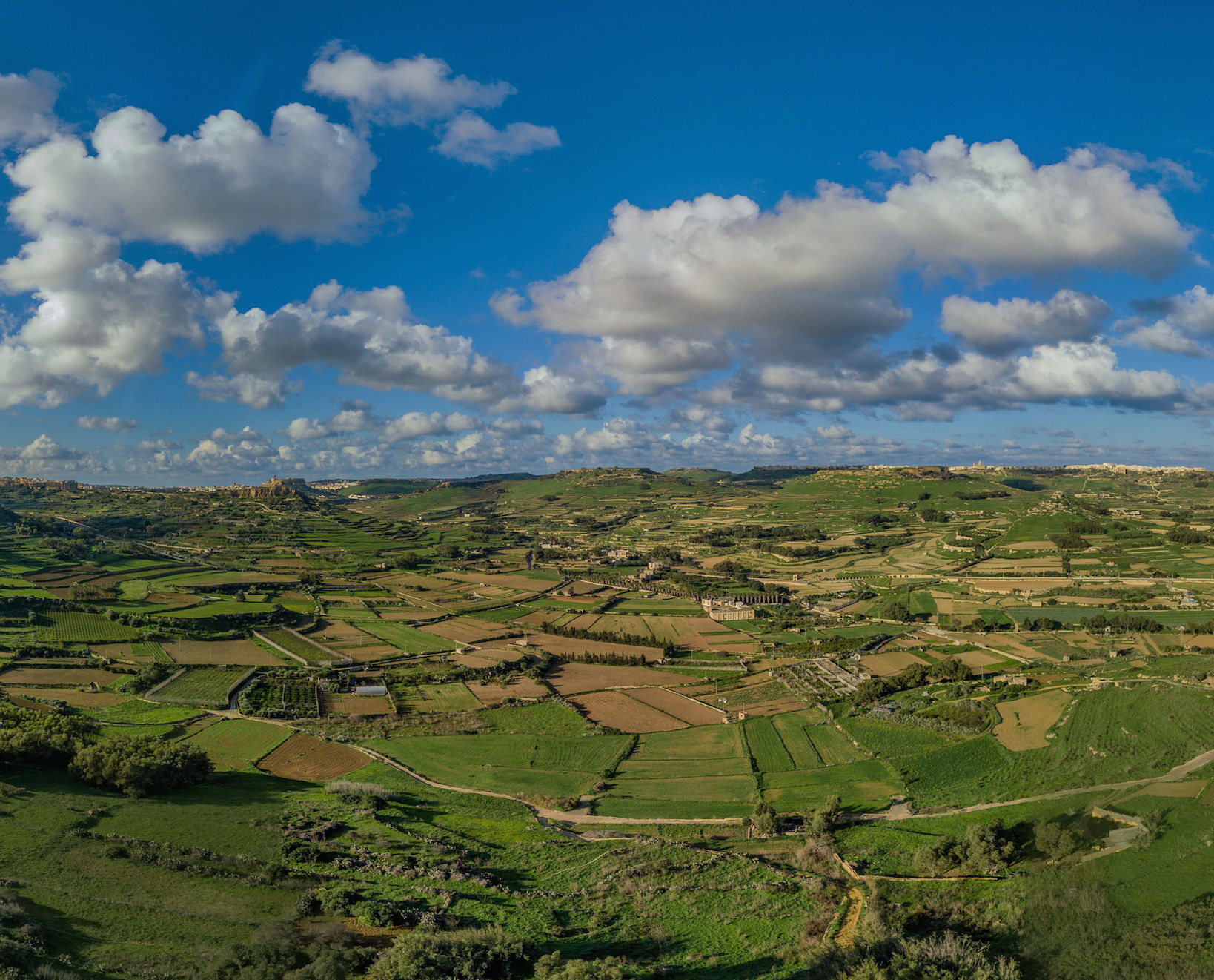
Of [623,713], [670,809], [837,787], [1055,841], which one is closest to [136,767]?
[670,809]

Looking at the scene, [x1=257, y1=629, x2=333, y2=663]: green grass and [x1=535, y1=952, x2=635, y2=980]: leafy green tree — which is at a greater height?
[x1=535, y1=952, x2=635, y2=980]: leafy green tree

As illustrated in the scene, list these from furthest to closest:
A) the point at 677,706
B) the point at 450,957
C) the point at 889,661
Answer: the point at 889,661 < the point at 677,706 < the point at 450,957

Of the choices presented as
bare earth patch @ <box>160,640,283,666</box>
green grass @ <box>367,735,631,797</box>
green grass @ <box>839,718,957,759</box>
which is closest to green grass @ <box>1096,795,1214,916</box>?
green grass @ <box>839,718,957,759</box>

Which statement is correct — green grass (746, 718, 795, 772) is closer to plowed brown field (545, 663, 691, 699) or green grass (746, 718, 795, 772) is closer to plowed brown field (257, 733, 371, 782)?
plowed brown field (545, 663, 691, 699)

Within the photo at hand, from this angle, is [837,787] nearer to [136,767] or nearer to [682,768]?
[682,768]

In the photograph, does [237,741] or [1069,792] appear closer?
[1069,792]

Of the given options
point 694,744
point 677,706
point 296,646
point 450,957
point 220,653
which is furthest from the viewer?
point 296,646

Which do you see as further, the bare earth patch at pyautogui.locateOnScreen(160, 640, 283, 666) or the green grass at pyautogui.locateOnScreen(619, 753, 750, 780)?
the bare earth patch at pyautogui.locateOnScreen(160, 640, 283, 666)
